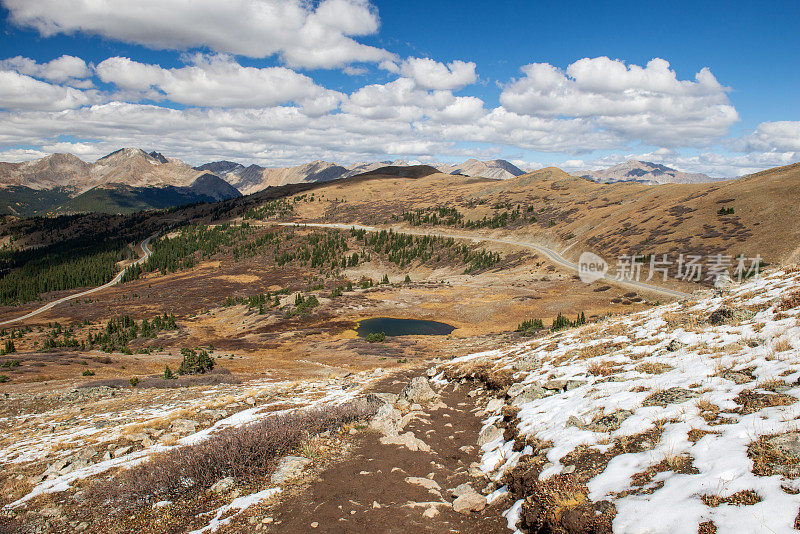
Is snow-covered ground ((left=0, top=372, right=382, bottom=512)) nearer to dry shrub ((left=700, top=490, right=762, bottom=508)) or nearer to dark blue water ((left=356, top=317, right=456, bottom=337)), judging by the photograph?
dry shrub ((left=700, top=490, right=762, bottom=508))

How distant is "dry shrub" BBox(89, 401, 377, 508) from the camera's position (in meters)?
8.34

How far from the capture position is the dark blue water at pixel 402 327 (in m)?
53.5

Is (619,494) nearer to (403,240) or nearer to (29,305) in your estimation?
(403,240)

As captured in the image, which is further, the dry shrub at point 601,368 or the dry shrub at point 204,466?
the dry shrub at point 601,368

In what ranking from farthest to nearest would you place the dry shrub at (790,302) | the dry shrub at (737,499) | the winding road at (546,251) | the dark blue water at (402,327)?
the dark blue water at (402,327)
the winding road at (546,251)
the dry shrub at (790,302)
the dry shrub at (737,499)

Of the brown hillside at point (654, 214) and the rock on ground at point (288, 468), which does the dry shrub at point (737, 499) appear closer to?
the rock on ground at point (288, 468)

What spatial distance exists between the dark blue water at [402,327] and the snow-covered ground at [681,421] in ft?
124

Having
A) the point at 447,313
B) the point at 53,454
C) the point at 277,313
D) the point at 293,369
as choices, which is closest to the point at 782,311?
the point at 53,454

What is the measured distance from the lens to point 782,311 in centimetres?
1226

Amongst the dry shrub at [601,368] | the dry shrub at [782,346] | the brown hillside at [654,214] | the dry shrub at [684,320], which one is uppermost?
the brown hillside at [654,214]

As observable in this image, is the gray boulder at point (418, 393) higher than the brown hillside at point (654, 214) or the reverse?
the reverse

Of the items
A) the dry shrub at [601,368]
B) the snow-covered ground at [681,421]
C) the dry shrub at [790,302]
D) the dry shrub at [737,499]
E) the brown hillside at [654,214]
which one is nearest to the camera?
the dry shrub at [737,499]

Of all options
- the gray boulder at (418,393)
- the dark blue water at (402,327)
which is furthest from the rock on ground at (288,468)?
the dark blue water at (402,327)

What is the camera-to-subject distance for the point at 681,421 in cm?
770
